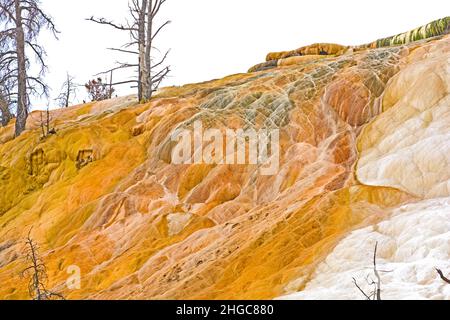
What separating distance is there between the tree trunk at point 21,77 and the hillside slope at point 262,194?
9.36ft

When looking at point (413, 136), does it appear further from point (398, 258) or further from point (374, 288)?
point (374, 288)

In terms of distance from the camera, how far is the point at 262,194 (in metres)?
10.0

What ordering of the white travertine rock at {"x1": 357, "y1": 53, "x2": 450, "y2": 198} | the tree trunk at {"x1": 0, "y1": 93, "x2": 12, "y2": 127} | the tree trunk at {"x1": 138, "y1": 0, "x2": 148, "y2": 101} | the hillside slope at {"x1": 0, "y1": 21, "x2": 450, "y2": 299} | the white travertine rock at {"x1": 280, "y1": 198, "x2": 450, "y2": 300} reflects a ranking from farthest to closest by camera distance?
the tree trunk at {"x1": 0, "y1": 93, "x2": 12, "y2": 127}
the tree trunk at {"x1": 138, "y1": 0, "x2": 148, "y2": 101}
the white travertine rock at {"x1": 357, "y1": 53, "x2": 450, "y2": 198}
the hillside slope at {"x1": 0, "y1": 21, "x2": 450, "y2": 299}
the white travertine rock at {"x1": 280, "y1": 198, "x2": 450, "y2": 300}

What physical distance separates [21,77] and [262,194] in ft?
36.7

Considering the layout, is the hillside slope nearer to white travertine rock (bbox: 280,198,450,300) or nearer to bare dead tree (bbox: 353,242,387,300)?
white travertine rock (bbox: 280,198,450,300)

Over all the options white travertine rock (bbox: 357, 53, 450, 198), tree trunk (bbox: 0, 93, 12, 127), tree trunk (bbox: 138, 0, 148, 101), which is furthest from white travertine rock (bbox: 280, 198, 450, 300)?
tree trunk (bbox: 0, 93, 12, 127)

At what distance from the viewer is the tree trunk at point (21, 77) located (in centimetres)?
1764

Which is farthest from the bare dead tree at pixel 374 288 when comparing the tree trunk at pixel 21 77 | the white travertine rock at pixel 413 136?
the tree trunk at pixel 21 77

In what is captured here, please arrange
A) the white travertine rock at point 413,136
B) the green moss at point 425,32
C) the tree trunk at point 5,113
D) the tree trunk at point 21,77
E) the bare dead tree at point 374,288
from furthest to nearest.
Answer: the tree trunk at point 5,113, the tree trunk at point 21,77, the green moss at point 425,32, the white travertine rock at point 413,136, the bare dead tree at point 374,288

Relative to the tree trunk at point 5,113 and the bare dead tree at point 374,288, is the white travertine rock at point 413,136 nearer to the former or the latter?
the bare dead tree at point 374,288

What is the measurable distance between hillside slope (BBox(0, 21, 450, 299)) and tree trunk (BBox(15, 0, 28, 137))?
112 inches

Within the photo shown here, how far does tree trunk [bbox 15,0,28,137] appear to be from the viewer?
17.6m

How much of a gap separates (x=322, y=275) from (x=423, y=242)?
130cm

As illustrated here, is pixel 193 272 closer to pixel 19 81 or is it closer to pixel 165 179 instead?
pixel 165 179
